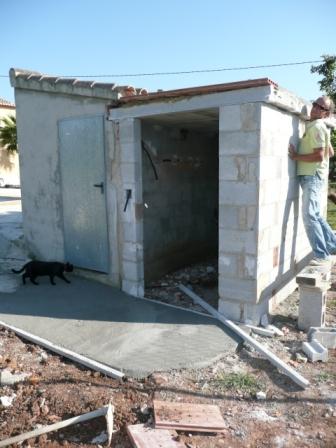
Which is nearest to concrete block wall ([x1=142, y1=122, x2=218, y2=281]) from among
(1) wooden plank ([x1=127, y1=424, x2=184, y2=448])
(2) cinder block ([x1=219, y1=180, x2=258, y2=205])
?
(2) cinder block ([x1=219, y1=180, x2=258, y2=205])

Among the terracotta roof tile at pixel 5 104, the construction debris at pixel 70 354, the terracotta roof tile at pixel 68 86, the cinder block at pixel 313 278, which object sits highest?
the terracotta roof tile at pixel 5 104

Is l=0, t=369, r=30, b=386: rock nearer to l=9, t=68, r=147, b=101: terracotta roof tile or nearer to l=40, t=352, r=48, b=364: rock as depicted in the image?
l=40, t=352, r=48, b=364: rock

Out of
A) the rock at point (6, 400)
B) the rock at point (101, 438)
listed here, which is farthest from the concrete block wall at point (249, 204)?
the rock at point (6, 400)

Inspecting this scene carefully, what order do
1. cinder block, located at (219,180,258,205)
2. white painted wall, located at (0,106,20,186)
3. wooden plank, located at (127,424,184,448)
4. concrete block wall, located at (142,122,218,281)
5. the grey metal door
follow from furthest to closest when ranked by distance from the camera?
white painted wall, located at (0,106,20,186) → concrete block wall, located at (142,122,218,281) → the grey metal door → cinder block, located at (219,180,258,205) → wooden plank, located at (127,424,184,448)

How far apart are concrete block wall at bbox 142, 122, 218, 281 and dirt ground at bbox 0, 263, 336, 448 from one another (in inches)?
109

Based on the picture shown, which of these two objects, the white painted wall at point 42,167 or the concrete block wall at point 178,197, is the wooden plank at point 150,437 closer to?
the concrete block wall at point 178,197

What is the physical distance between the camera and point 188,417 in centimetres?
306

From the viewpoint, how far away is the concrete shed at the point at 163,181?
15.3 feet

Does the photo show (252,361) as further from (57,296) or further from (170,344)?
(57,296)

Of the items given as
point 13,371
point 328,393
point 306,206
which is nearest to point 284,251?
point 306,206

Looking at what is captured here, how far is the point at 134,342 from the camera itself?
433 cm

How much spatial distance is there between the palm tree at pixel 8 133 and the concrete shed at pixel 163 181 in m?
25.3

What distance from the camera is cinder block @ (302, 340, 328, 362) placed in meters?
4.00

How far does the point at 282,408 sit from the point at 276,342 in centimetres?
118
